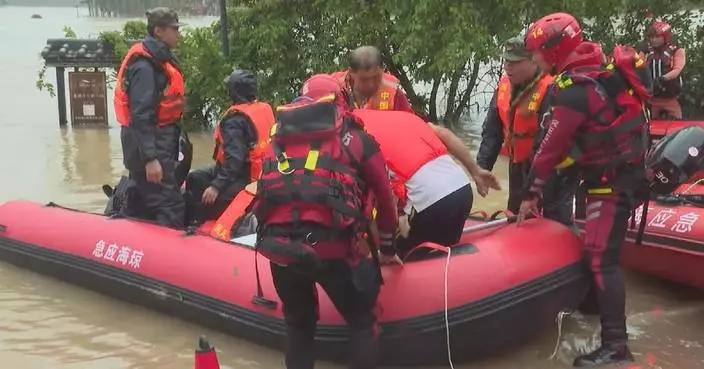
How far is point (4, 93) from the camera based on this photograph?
16609 millimetres

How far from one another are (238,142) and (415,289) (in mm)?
1896

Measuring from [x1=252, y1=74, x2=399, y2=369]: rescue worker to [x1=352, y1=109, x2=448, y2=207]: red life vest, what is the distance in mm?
302

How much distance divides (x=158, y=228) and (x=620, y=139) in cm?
258

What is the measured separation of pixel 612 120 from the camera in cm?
347

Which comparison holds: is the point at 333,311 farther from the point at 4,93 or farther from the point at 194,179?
the point at 4,93

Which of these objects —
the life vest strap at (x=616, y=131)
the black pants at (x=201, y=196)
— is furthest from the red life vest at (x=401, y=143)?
the black pants at (x=201, y=196)

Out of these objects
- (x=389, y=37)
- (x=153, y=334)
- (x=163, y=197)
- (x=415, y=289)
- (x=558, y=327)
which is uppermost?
(x=389, y=37)

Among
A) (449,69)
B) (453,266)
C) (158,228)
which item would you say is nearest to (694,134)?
(453,266)

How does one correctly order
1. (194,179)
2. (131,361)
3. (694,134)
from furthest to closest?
(194,179), (694,134), (131,361)

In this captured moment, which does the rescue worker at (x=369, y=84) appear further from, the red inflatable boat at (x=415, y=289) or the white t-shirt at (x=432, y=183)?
the red inflatable boat at (x=415, y=289)

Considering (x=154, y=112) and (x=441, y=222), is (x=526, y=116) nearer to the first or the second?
(x=441, y=222)

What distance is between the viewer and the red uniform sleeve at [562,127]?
3439 mm

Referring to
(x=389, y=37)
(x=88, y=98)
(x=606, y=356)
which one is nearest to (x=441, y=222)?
(x=606, y=356)

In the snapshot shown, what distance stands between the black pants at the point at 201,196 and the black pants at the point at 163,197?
0.37 meters
